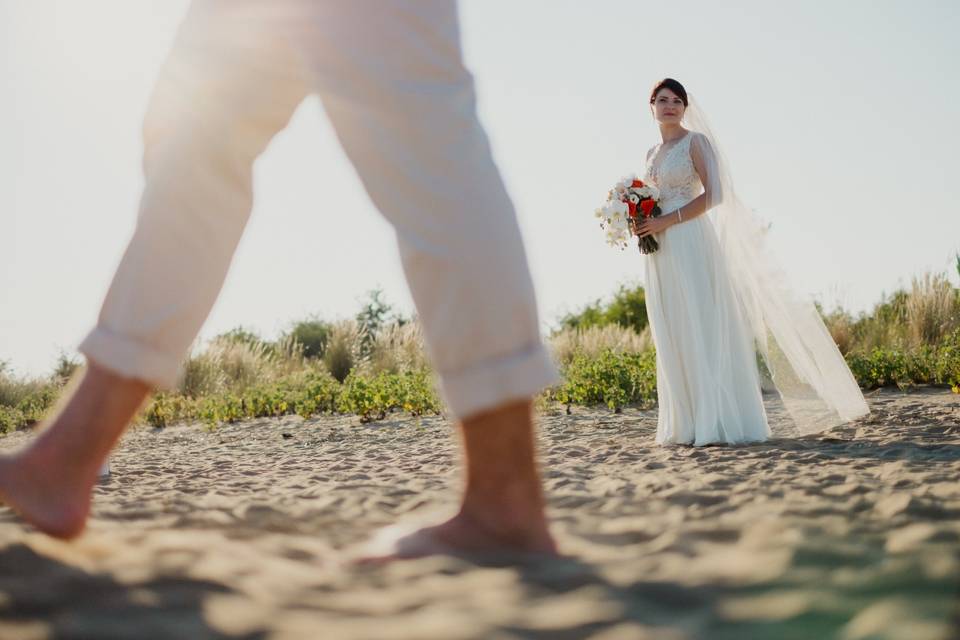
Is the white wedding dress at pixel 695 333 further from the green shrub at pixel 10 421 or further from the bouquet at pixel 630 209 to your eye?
the green shrub at pixel 10 421

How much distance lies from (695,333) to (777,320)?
714mm

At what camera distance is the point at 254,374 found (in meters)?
14.5

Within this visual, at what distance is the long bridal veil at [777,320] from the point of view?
604 centimetres

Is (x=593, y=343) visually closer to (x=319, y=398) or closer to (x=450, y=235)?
(x=319, y=398)

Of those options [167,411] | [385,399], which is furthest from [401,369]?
[385,399]

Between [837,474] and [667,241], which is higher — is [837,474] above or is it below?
below

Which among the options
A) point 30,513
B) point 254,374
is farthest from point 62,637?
point 254,374

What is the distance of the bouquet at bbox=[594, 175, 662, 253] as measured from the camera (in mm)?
6133

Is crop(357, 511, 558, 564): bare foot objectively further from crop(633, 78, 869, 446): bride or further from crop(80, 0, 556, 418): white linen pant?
crop(633, 78, 869, 446): bride

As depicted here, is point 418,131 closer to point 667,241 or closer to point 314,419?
point 667,241

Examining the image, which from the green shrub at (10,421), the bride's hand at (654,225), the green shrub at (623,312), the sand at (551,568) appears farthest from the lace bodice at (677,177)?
the green shrub at (623,312)

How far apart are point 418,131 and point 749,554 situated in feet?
3.39

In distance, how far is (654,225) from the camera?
6070 millimetres

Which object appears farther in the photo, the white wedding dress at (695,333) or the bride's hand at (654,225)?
the bride's hand at (654,225)
